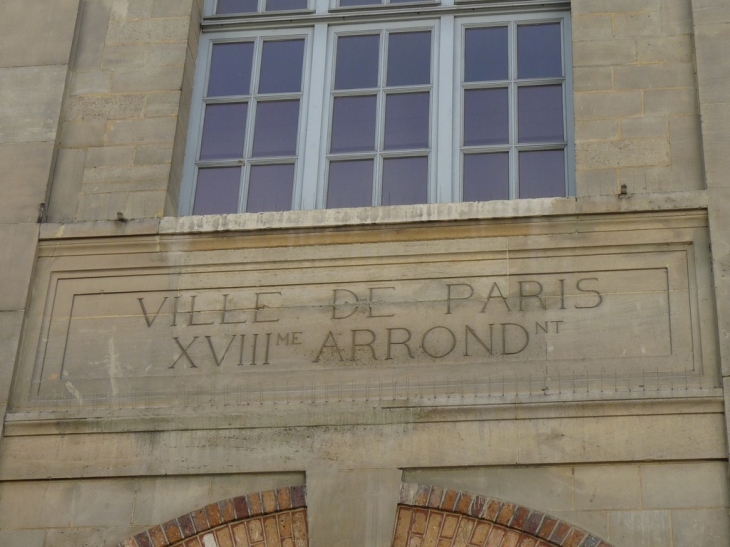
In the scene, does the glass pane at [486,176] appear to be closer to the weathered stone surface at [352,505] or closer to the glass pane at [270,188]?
the glass pane at [270,188]

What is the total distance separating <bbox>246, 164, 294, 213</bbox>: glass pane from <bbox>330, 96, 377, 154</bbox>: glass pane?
16.2 inches

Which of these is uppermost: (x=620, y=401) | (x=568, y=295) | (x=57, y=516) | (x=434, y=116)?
(x=434, y=116)

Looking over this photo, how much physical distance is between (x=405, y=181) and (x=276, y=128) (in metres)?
1.16

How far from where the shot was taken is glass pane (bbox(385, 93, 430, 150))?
11.3m

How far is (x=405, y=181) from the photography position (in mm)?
11086

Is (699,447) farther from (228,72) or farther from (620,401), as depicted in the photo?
(228,72)

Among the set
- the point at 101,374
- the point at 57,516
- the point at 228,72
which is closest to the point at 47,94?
the point at 228,72

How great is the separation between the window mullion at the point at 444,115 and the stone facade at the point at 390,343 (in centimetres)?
64

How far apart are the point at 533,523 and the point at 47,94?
5.02 meters

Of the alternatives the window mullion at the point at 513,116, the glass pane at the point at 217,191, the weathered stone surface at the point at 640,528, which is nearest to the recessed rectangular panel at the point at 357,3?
the window mullion at the point at 513,116

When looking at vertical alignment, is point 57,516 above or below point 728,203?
below

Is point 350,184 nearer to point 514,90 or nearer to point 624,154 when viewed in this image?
point 514,90

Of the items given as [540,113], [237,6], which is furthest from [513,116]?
[237,6]

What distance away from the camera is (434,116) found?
11320 mm
